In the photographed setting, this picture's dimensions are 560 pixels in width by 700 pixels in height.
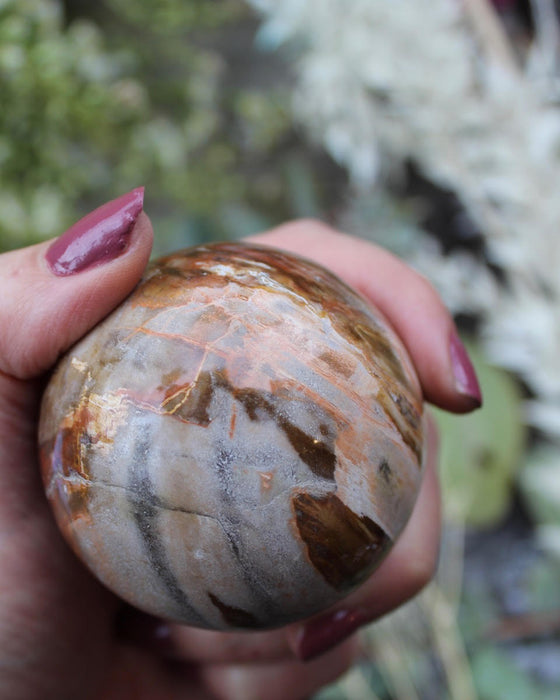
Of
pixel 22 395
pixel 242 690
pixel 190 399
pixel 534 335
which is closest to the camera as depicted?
pixel 190 399

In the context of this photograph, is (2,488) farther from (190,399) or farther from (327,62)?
(327,62)

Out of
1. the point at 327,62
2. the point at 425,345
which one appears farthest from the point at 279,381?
the point at 327,62

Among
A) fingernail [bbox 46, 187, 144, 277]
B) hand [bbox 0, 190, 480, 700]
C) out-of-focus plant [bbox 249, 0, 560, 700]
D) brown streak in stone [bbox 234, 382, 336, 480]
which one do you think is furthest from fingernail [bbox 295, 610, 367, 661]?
out-of-focus plant [bbox 249, 0, 560, 700]

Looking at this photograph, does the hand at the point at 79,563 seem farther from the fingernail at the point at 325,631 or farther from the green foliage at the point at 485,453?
the green foliage at the point at 485,453

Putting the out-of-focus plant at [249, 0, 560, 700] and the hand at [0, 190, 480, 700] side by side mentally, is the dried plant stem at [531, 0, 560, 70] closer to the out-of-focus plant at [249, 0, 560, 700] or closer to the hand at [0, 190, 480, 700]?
the out-of-focus plant at [249, 0, 560, 700]

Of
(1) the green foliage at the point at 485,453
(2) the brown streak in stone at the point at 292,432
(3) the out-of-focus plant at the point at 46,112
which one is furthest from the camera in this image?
(1) the green foliage at the point at 485,453

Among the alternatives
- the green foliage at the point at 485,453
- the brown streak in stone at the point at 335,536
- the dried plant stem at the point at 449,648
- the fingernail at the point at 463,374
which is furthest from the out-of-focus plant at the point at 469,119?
the brown streak in stone at the point at 335,536

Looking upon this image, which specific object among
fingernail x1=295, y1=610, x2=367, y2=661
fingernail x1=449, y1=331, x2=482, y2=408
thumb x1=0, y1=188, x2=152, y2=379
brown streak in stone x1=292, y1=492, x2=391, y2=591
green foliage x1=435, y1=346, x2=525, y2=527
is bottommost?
green foliage x1=435, y1=346, x2=525, y2=527
